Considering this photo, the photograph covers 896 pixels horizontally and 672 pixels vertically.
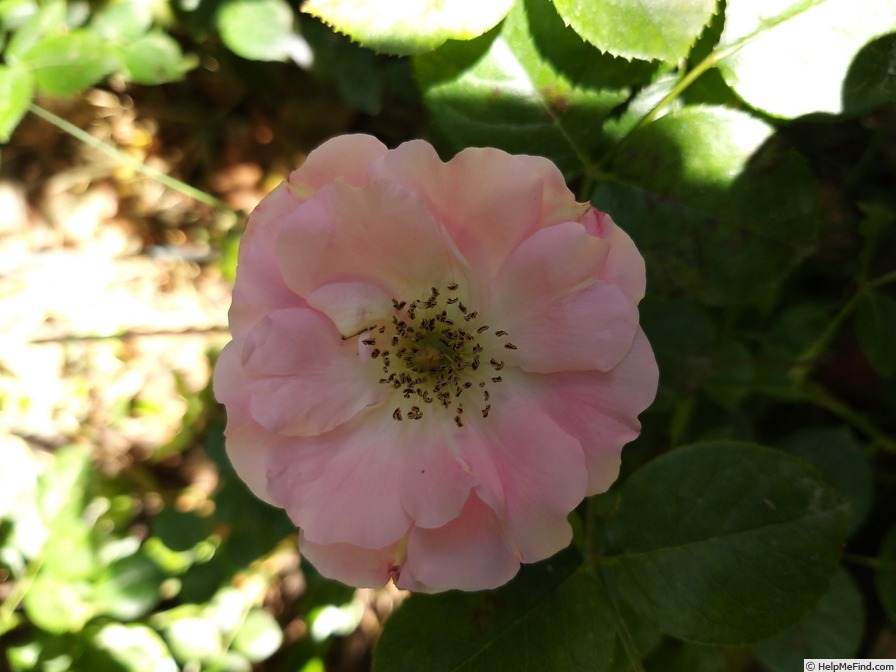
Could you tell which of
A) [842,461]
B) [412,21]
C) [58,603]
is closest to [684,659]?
[842,461]

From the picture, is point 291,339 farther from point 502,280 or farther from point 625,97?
point 625,97

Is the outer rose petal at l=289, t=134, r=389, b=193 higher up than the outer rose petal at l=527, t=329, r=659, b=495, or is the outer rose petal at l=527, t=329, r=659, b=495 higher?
the outer rose petal at l=289, t=134, r=389, b=193

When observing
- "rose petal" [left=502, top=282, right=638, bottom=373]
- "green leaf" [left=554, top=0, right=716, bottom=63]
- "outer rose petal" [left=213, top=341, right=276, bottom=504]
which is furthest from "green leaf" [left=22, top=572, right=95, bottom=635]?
"green leaf" [left=554, top=0, right=716, bottom=63]

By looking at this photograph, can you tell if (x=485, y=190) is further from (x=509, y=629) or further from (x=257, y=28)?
(x=257, y=28)

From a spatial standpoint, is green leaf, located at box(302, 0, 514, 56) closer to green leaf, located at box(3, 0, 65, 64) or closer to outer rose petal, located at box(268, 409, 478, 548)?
outer rose petal, located at box(268, 409, 478, 548)

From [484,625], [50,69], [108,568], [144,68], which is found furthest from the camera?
[108,568]

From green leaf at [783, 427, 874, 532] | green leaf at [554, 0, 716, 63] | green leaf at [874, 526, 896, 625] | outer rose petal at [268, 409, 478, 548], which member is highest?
green leaf at [554, 0, 716, 63]

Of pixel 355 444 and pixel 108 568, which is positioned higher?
pixel 355 444

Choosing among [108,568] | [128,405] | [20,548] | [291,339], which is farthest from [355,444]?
[128,405]
